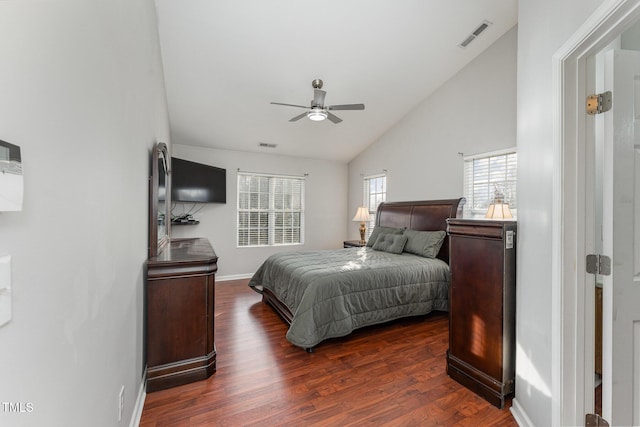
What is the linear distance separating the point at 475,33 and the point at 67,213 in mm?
4183

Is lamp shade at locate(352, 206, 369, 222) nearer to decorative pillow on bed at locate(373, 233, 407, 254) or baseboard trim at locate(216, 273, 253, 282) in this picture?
decorative pillow on bed at locate(373, 233, 407, 254)

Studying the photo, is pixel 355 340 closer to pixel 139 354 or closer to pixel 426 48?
pixel 139 354

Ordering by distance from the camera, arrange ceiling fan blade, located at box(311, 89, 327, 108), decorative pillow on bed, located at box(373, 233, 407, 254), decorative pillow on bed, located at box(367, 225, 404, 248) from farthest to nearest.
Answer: decorative pillow on bed, located at box(367, 225, 404, 248) → decorative pillow on bed, located at box(373, 233, 407, 254) → ceiling fan blade, located at box(311, 89, 327, 108)

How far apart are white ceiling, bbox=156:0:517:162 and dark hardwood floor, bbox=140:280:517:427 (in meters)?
3.17

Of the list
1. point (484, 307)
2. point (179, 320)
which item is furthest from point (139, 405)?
point (484, 307)

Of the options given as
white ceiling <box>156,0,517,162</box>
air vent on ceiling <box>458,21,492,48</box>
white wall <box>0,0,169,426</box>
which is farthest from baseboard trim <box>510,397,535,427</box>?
air vent on ceiling <box>458,21,492,48</box>

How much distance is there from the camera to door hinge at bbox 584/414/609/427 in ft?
4.50

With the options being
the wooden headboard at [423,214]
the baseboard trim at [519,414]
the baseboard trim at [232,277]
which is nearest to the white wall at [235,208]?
the baseboard trim at [232,277]

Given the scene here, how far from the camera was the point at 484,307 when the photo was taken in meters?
2.01

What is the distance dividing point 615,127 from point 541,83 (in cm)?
48

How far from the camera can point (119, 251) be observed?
1.40m

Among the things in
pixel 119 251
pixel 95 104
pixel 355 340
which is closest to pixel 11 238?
pixel 95 104

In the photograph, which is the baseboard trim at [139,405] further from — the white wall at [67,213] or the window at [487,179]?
the window at [487,179]

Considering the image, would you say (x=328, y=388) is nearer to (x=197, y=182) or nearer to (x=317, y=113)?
(x=317, y=113)
